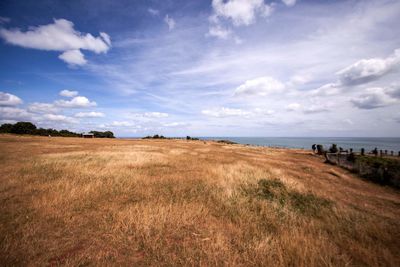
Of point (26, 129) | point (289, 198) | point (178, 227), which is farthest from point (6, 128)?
point (289, 198)

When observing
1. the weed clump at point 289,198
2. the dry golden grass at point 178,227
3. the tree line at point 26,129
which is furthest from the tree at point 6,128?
the weed clump at point 289,198

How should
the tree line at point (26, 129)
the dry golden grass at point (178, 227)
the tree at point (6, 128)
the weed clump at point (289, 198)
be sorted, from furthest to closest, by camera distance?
Answer: the tree line at point (26, 129) → the tree at point (6, 128) → the weed clump at point (289, 198) → the dry golden grass at point (178, 227)

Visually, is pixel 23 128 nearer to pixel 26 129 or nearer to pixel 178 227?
pixel 26 129

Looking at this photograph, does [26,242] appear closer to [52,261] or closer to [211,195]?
[52,261]

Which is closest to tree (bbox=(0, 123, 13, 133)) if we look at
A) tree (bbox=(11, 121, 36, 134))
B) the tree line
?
the tree line

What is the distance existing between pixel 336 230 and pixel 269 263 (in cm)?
334

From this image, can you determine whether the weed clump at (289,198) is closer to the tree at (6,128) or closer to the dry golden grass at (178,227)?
the dry golden grass at (178,227)

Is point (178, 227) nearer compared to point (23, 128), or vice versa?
point (178, 227)

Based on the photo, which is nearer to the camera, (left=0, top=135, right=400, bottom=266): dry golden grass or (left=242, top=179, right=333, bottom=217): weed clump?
(left=0, top=135, right=400, bottom=266): dry golden grass

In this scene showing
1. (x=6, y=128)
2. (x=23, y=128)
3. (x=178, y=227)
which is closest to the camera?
(x=178, y=227)

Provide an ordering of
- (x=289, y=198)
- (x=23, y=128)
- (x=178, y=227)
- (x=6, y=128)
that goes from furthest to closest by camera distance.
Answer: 1. (x=23, y=128)
2. (x=6, y=128)
3. (x=289, y=198)
4. (x=178, y=227)

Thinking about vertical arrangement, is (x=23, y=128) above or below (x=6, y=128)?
above

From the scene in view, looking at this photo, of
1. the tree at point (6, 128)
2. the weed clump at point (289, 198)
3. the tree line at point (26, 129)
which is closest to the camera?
the weed clump at point (289, 198)

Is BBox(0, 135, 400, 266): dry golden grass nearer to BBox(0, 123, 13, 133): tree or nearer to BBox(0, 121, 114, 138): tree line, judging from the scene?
BBox(0, 121, 114, 138): tree line
